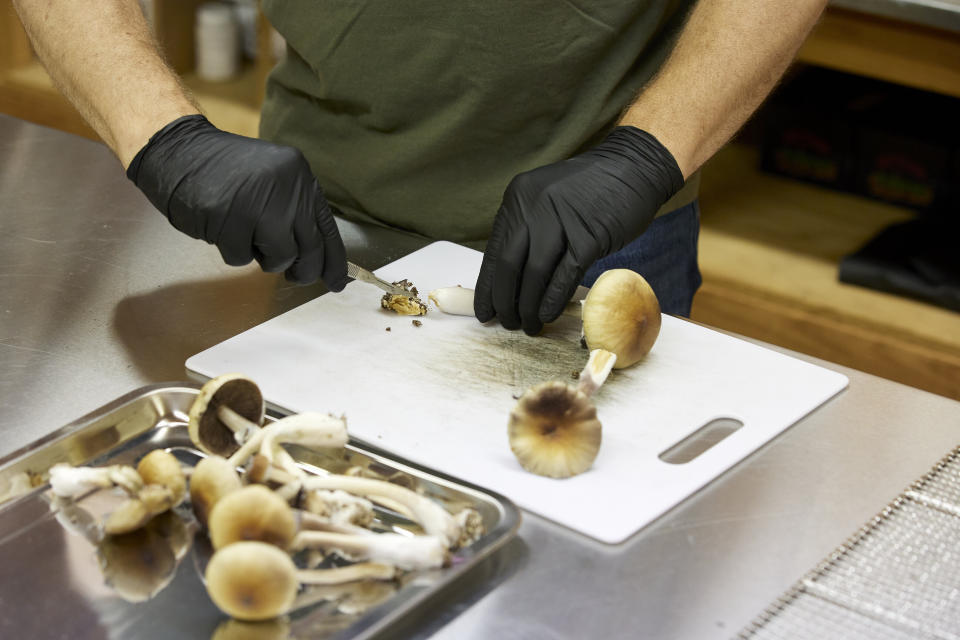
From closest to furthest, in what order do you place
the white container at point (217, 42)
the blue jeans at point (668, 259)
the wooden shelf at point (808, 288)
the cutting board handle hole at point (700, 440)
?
the cutting board handle hole at point (700, 440)
the blue jeans at point (668, 259)
the wooden shelf at point (808, 288)
the white container at point (217, 42)

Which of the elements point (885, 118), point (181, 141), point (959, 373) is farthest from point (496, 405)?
point (885, 118)

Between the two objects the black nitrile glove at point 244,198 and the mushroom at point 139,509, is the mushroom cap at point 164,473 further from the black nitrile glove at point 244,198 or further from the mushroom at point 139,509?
the black nitrile glove at point 244,198

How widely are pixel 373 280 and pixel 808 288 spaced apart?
1157 millimetres

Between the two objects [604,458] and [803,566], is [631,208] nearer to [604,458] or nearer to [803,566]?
[604,458]

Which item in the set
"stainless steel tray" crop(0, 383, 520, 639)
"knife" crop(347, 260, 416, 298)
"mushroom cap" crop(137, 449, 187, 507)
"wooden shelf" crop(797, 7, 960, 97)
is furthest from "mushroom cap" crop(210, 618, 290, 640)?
"wooden shelf" crop(797, 7, 960, 97)

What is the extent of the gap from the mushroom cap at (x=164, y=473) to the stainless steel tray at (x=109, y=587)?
0.11 ft

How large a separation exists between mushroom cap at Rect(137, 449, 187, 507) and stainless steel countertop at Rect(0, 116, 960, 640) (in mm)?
160

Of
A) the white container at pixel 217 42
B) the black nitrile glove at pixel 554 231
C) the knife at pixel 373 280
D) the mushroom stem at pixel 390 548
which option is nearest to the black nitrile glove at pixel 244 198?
the knife at pixel 373 280

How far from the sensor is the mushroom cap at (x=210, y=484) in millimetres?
667

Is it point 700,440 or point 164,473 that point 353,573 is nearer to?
point 164,473

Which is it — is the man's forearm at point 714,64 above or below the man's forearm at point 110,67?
above

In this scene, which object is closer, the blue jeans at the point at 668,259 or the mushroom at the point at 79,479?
the mushroom at the point at 79,479

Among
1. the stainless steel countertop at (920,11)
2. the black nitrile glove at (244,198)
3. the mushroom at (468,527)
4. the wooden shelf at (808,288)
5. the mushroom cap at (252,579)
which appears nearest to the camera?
the mushroom cap at (252,579)

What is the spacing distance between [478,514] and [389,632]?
0.41 feet
